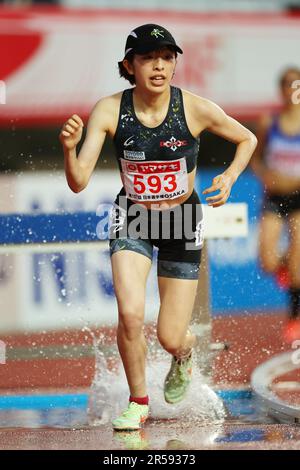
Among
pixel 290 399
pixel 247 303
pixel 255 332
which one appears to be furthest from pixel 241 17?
pixel 290 399

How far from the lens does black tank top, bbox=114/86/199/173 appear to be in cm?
527

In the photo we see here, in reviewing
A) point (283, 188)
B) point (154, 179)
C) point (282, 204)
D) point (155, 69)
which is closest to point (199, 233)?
point (154, 179)

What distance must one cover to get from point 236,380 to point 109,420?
132 cm

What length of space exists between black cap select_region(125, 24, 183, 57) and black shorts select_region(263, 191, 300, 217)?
11.6ft

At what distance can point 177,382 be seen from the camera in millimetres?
5969

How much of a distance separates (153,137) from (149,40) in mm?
468

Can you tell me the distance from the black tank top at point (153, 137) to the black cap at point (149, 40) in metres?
0.27

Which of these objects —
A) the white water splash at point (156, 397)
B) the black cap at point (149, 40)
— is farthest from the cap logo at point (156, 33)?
the white water splash at point (156, 397)

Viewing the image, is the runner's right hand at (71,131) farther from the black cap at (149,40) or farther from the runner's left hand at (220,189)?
the runner's left hand at (220,189)

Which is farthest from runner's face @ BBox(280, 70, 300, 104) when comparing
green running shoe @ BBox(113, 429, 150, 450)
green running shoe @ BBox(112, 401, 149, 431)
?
green running shoe @ BBox(113, 429, 150, 450)

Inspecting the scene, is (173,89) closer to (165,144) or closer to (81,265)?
(165,144)

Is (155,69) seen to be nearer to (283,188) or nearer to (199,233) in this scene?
(199,233)

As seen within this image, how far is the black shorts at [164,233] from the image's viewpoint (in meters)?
5.43

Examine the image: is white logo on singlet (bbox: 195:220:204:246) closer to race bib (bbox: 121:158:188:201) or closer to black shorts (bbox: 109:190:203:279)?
black shorts (bbox: 109:190:203:279)
